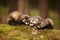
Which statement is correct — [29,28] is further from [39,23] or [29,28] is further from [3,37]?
[3,37]

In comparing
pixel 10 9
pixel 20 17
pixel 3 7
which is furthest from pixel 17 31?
pixel 3 7

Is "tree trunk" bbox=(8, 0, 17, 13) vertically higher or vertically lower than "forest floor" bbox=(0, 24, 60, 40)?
lower

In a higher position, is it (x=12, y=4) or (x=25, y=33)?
(x=25, y=33)

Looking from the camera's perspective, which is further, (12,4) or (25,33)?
(12,4)

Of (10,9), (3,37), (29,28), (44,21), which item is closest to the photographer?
(3,37)

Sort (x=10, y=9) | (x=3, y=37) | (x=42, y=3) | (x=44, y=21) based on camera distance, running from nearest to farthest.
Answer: (x=3, y=37) → (x=44, y=21) → (x=42, y=3) → (x=10, y=9)

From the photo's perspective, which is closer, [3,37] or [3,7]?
[3,37]

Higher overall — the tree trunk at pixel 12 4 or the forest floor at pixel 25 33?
the forest floor at pixel 25 33

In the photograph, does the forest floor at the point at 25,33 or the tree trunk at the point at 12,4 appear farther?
the tree trunk at the point at 12,4
